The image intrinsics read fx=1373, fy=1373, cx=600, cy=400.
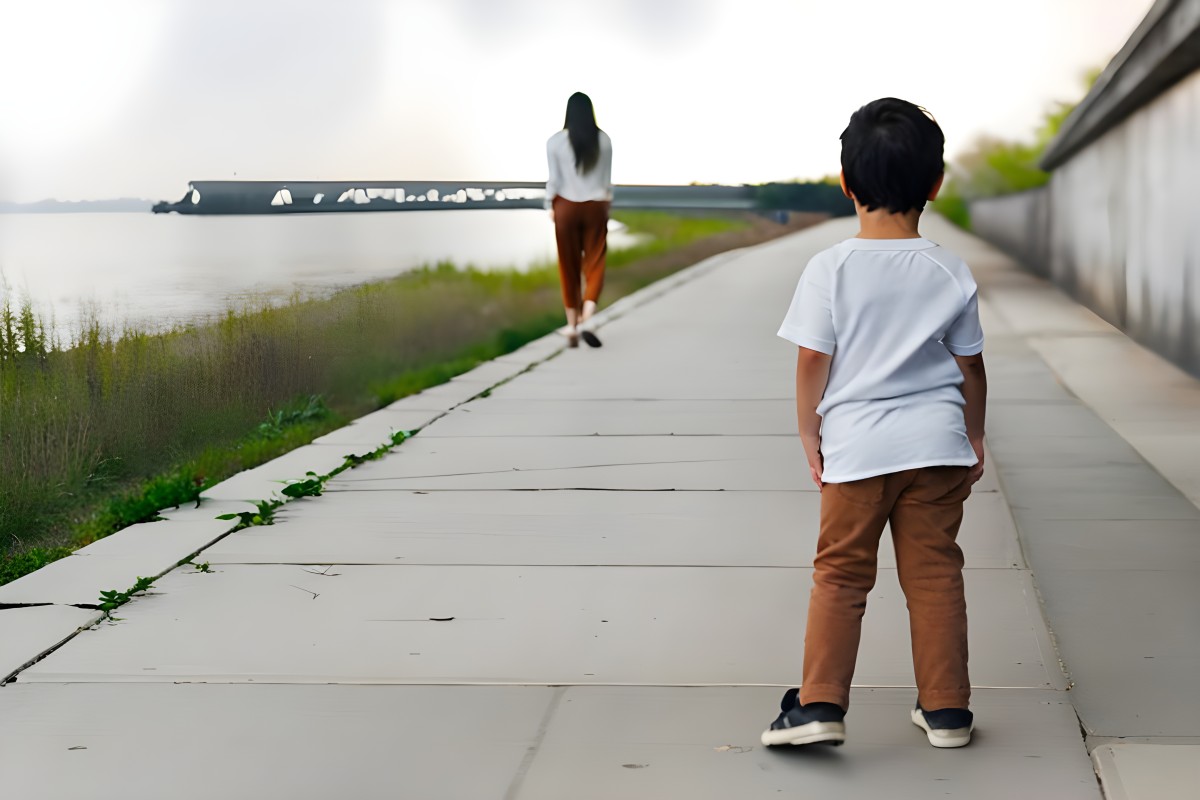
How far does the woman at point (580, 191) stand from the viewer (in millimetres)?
10641

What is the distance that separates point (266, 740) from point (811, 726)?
1.29m

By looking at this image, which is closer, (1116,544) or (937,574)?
(937,574)

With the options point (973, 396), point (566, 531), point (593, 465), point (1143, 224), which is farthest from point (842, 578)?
point (1143, 224)

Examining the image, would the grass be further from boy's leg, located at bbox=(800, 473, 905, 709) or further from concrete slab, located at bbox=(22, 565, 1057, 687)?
boy's leg, located at bbox=(800, 473, 905, 709)

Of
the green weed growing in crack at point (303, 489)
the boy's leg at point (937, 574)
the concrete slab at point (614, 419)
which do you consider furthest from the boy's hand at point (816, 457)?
the concrete slab at point (614, 419)

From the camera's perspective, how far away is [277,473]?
6320 millimetres

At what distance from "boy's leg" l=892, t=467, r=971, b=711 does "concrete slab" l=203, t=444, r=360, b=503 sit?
129 inches

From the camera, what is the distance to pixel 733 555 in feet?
16.1

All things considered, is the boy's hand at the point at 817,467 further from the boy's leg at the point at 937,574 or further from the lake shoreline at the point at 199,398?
the lake shoreline at the point at 199,398

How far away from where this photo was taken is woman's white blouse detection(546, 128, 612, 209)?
35.0 ft

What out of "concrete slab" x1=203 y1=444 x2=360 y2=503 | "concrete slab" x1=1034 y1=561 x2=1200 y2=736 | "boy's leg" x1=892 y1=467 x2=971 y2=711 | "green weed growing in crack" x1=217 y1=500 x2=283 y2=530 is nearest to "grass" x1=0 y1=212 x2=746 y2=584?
"concrete slab" x1=203 y1=444 x2=360 y2=503

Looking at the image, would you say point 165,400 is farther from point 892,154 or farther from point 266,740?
point 892,154

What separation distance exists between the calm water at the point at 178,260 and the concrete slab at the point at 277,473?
104 centimetres

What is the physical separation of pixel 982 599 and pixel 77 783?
2.66 meters
